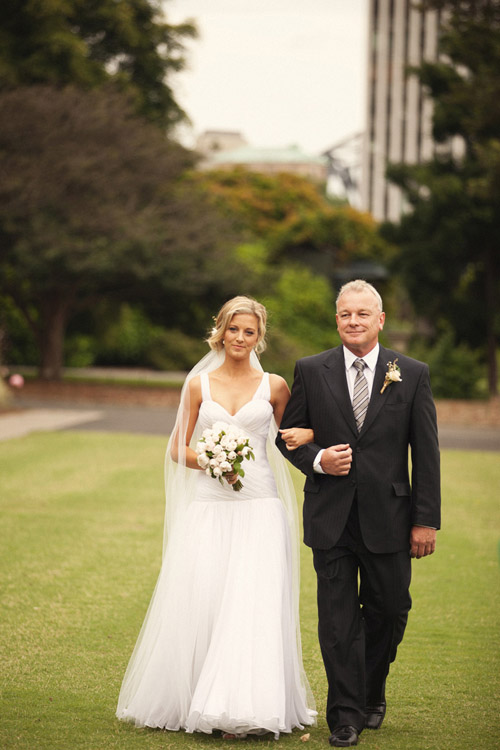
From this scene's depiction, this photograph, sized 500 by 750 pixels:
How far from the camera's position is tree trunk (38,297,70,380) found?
25.7 meters

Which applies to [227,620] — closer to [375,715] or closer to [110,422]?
[375,715]

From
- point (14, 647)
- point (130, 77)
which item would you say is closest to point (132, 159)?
point (130, 77)

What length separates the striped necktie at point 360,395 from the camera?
4.22 meters

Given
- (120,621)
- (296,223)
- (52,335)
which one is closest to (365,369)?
(120,621)

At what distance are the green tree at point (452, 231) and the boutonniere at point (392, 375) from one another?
20941mm

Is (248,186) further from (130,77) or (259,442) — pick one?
(259,442)

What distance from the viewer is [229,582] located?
438 cm

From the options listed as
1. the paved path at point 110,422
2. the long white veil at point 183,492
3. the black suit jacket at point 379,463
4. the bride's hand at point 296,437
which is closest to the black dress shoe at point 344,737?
the long white veil at point 183,492

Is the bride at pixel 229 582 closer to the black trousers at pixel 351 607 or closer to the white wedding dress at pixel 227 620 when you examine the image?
the white wedding dress at pixel 227 620

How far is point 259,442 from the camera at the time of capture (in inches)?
182

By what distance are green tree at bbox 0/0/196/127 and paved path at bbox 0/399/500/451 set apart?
907 centimetres

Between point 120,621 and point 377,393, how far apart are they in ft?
9.71

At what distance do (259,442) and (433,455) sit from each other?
0.92 meters

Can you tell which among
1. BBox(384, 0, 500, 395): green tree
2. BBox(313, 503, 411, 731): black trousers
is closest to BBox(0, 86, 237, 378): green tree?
BBox(384, 0, 500, 395): green tree
